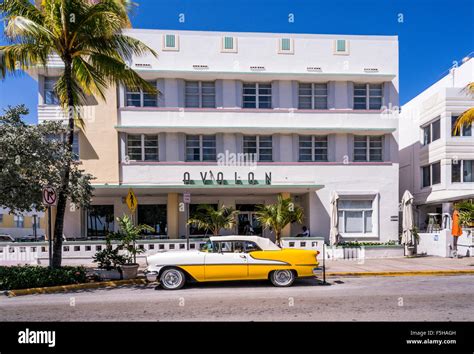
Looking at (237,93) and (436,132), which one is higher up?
(237,93)

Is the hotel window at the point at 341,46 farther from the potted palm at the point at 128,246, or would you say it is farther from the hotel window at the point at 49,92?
the hotel window at the point at 49,92

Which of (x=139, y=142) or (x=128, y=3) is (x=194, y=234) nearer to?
(x=139, y=142)

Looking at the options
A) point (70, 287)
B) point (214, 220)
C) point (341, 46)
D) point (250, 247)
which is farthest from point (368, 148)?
point (70, 287)

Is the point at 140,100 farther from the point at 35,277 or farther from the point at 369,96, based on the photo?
the point at 369,96

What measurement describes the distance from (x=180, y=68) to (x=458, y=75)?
19.2 meters

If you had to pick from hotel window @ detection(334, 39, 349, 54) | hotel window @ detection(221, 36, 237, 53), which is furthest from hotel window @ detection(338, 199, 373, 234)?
hotel window @ detection(221, 36, 237, 53)

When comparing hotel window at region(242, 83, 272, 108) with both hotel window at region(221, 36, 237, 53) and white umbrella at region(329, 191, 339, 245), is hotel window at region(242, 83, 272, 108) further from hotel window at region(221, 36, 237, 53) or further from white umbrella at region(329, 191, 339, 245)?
white umbrella at region(329, 191, 339, 245)

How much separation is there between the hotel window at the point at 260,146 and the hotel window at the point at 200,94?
2.84 meters

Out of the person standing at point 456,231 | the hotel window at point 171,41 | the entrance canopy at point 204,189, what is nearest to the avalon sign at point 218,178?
the entrance canopy at point 204,189

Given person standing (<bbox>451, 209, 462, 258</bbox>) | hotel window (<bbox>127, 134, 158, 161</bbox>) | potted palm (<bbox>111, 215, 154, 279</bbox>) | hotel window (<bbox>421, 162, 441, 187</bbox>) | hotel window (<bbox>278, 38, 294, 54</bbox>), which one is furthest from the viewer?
hotel window (<bbox>421, 162, 441, 187</bbox>)

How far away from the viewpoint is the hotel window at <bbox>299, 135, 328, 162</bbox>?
19.1 m

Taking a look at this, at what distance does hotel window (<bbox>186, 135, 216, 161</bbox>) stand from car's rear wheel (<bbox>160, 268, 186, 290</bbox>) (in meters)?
9.64

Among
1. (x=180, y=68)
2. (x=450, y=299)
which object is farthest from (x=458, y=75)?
(x=450, y=299)

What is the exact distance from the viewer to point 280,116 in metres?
18.8
